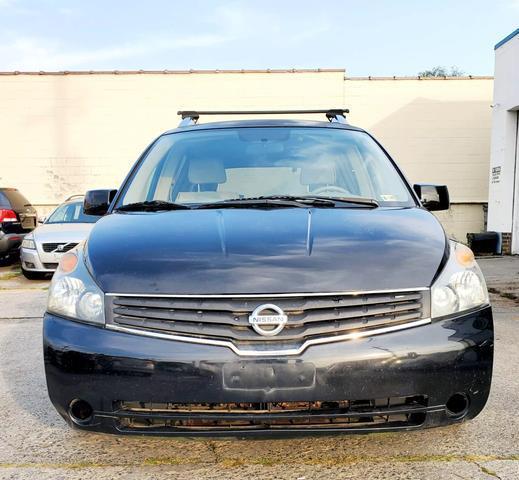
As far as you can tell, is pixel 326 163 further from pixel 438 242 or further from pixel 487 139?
pixel 487 139

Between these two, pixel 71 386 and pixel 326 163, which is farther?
pixel 326 163

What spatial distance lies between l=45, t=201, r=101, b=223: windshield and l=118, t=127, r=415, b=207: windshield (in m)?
6.63

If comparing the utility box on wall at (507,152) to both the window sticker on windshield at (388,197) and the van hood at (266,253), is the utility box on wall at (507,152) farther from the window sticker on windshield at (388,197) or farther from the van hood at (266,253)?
the van hood at (266,253)

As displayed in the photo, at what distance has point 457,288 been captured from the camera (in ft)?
7.58

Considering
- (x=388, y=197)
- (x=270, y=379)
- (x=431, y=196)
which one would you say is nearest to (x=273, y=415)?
(x=270, y=379)

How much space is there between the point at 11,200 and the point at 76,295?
30.6ft

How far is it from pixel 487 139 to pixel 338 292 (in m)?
15.8

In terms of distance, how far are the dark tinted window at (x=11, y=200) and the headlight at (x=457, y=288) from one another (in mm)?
9843

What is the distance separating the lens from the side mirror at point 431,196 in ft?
11.8

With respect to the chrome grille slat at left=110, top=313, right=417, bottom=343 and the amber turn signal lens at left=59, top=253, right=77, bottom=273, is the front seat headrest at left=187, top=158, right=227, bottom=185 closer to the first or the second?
the amber turn signal lens at left=59, top=253, right=77, bottom=273

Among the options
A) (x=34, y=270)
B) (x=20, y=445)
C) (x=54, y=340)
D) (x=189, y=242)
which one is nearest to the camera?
(x=54, y=340)

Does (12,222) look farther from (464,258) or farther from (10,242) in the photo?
(464,258)

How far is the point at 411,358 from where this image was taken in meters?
2.11

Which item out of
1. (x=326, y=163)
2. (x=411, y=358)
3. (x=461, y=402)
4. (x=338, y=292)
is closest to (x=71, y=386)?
(x=338, y=292)
